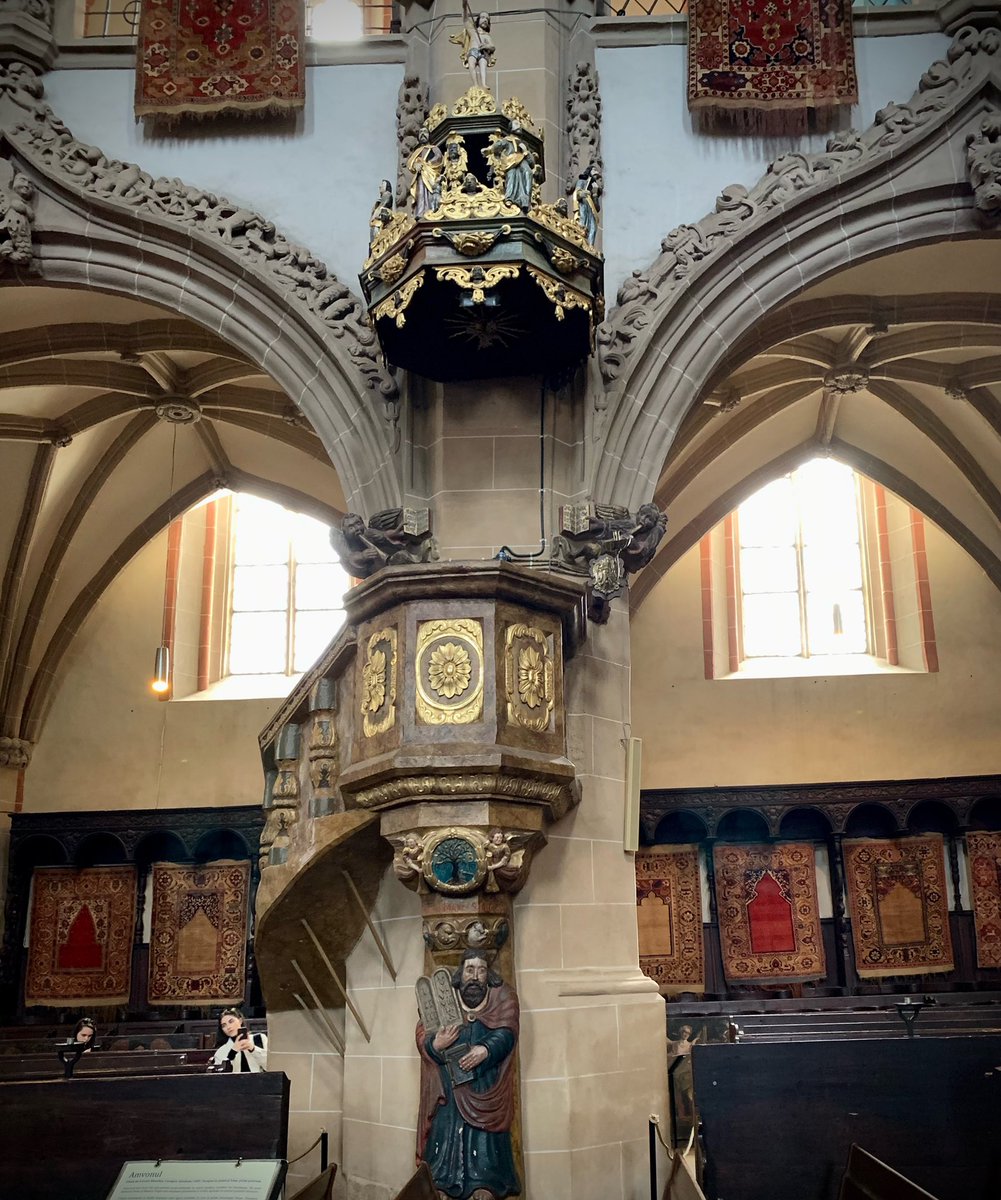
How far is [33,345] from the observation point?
36.8ft

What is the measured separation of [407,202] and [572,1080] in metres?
5.05

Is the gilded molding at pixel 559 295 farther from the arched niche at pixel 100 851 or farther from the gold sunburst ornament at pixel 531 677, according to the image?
the arched niche at pixel 100 851

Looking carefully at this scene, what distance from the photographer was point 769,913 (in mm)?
14727

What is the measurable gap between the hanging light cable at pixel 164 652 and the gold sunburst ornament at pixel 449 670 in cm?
728

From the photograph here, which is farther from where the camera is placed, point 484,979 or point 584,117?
point 584,117

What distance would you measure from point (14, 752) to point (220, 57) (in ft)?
28.9

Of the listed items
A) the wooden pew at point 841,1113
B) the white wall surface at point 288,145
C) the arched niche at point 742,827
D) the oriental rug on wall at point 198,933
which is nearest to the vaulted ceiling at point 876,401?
the arched niche at point 742,827

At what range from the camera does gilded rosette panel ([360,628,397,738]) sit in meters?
6.73

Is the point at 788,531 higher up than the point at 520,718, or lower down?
higher up

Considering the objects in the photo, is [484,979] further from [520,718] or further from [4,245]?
[4,245]

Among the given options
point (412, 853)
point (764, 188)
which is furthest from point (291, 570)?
point (412, 853)

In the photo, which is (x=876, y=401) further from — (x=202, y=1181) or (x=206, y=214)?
(x=202, y=1181)

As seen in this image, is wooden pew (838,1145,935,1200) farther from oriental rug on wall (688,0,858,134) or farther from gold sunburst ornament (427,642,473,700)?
oriental rug on wall (688,0,858,134)

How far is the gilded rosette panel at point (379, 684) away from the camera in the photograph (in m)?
6.73
